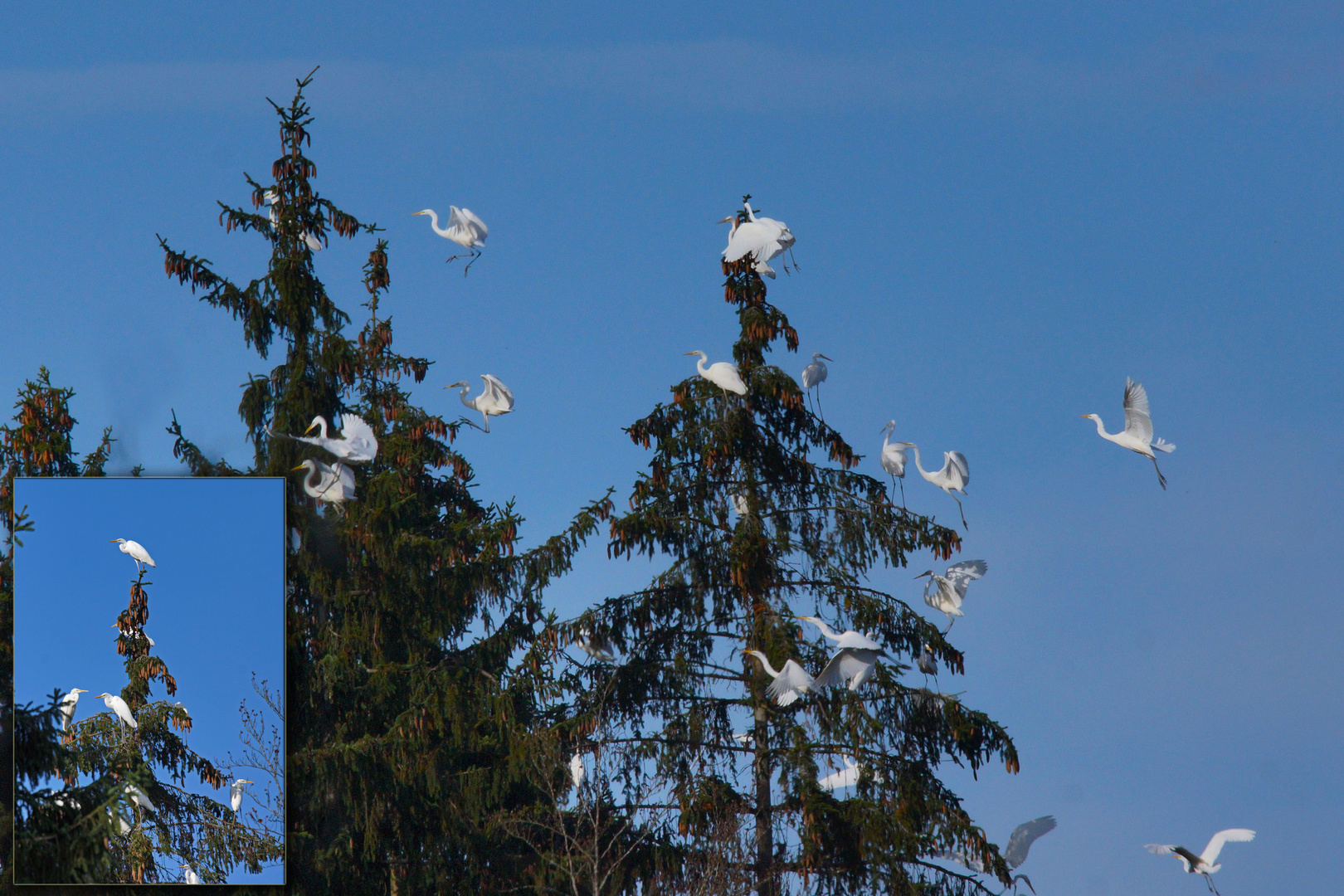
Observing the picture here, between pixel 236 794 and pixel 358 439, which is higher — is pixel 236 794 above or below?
below

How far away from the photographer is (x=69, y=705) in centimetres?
998

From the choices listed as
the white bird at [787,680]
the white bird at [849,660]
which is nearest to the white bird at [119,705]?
the white bird at [787,680]

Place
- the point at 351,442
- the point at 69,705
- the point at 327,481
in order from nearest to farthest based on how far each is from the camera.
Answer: the point at 69,705
the point at 327,481
the point at 351,442

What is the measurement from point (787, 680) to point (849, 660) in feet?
1.81

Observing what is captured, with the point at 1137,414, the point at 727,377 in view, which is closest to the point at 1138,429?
the point at 1137,414

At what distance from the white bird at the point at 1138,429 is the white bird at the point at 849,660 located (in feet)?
9.82

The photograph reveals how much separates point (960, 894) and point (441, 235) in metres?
7.87

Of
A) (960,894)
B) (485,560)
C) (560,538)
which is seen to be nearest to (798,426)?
(560,538)

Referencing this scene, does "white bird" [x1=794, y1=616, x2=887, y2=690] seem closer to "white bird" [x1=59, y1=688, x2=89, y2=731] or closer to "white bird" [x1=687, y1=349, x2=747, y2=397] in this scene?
"white bird" [x1=687, y1=349, x2=747, y2=397]

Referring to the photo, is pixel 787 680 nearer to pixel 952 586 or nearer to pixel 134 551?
pixel 952 586

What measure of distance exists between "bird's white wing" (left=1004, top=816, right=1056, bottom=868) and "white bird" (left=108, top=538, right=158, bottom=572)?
738 cm

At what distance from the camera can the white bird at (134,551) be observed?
10.1 metres

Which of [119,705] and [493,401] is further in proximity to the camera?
[493,401]

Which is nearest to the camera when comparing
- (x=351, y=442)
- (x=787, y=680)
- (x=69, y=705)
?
(x=69, y=705)
